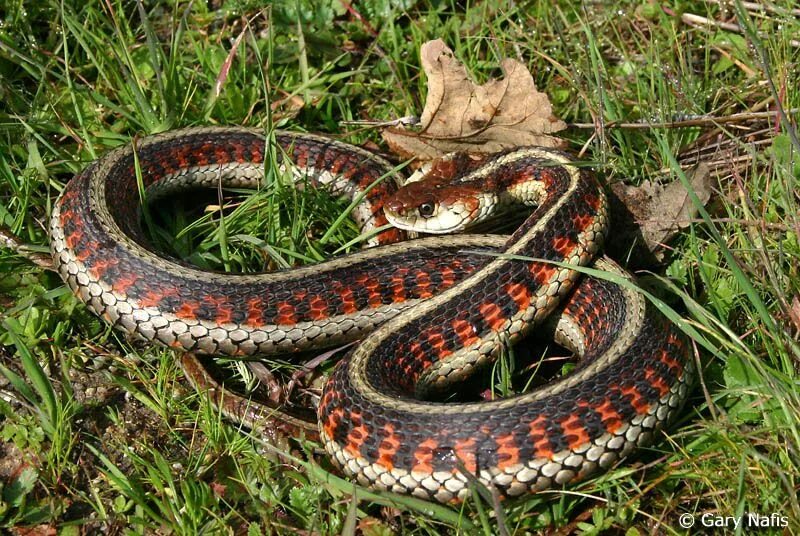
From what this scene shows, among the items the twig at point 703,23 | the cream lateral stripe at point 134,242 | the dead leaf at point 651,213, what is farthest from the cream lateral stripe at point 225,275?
the twig at point 703,23

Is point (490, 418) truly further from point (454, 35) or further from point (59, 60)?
point (59, 60)

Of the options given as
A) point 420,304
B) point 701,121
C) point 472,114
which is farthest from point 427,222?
point 701,121

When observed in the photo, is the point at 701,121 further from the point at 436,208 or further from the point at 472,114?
the point at 436,208

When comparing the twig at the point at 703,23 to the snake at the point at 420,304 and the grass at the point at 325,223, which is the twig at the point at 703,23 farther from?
the snake at the point at 420,304

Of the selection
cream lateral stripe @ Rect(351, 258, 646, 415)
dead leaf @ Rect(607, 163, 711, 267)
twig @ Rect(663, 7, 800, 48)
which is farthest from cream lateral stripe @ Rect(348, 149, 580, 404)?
twig @ Rect(663, 7, 800, 48)

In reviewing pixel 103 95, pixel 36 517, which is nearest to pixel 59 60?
pixel 103 95

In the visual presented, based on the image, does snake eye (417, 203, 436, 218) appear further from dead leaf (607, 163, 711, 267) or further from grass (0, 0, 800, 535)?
dead leaf (607, 163, 711, 267)
